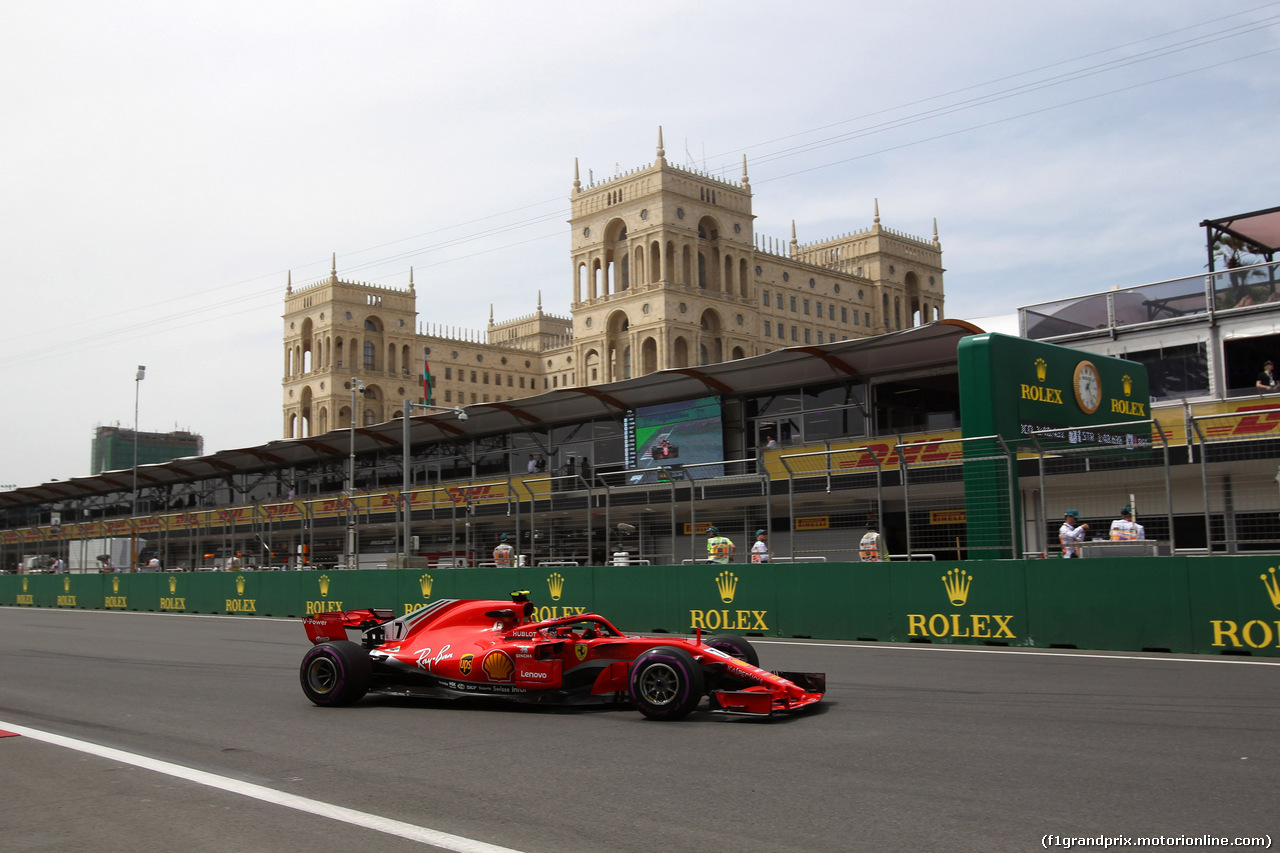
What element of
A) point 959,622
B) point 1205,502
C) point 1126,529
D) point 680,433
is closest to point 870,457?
point 959,622

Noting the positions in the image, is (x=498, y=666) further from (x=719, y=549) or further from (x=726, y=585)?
(x=719, y=549)

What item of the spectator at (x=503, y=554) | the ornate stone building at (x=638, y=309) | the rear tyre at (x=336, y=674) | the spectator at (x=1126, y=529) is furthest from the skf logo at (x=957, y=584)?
the ornate stone building at (x=638, y=309)

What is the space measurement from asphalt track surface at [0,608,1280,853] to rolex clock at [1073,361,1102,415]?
8.10 m

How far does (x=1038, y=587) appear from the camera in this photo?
1423cm

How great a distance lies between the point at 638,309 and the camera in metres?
92.2

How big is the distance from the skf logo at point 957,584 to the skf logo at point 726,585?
3.85m

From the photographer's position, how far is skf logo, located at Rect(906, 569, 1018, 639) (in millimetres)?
14531

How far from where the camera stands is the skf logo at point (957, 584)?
49.0ft

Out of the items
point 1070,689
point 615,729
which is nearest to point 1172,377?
point 1070,689

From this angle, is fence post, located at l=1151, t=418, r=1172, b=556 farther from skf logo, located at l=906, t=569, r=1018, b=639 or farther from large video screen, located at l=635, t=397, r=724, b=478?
large video screen, located at l=635, t=397, r=724, b=478

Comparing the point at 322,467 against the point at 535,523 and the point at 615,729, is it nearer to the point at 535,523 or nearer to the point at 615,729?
the point at 535,523

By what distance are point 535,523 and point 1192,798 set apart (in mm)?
17674

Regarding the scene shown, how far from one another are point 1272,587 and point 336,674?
10.4m

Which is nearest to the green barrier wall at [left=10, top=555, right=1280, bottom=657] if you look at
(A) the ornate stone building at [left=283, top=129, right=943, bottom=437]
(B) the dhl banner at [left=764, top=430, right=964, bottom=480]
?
(B) the dhl banner at [left=764, top=430, right=964, bottom=480]
